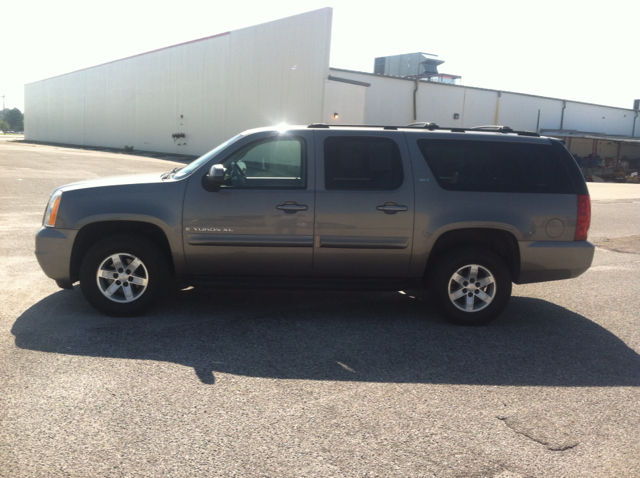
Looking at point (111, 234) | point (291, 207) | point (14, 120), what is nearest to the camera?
point (291, 207)

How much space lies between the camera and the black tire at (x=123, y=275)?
5707 mm

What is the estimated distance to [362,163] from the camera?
5910 mm

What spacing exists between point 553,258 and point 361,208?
196cm

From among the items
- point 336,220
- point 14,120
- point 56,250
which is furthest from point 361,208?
point 14,120

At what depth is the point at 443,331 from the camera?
19.0 ft

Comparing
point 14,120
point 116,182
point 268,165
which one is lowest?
point 116,182

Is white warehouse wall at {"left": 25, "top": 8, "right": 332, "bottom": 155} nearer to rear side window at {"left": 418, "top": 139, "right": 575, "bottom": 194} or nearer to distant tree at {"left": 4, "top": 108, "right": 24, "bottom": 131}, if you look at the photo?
rear side window at {"left": 418, "top": 139, "right": 575, "bottom": 194}

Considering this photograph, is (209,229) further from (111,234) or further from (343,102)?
(343,102)

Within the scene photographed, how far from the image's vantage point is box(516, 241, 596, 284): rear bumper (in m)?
5.91

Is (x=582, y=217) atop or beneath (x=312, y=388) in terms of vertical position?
atop

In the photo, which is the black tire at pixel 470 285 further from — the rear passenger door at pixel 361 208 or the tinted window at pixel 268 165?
the tinted window at pixel 268 165

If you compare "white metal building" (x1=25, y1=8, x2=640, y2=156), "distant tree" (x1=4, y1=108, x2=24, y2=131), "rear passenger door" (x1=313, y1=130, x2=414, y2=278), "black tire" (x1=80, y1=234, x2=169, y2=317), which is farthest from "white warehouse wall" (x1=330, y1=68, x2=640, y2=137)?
"distant tree" (x1=4, y1=108, x2=24, y2=131)

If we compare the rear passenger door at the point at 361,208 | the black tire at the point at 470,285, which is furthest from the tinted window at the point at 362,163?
the black tire at the point at 470,285

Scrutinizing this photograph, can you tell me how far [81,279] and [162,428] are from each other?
2.61 m
